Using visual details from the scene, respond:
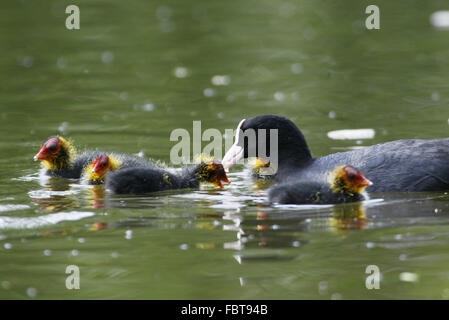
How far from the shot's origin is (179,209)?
8.14 m

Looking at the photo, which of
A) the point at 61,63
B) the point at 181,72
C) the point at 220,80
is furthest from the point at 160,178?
the point at 61,63

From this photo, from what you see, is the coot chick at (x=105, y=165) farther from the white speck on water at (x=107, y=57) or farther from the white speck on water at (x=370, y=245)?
the white speck on water at (x=107, y=57)

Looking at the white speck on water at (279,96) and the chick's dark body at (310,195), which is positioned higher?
the white speck on water at (279,96)

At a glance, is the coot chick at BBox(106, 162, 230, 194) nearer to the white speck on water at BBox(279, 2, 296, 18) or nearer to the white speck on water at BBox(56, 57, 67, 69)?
the white speck on water at BBox(56, 57, 67, 69)

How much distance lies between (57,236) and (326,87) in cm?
739

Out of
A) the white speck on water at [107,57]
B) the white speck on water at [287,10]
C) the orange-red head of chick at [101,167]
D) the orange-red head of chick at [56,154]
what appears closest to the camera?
the orange-red head of chick at [101,167]

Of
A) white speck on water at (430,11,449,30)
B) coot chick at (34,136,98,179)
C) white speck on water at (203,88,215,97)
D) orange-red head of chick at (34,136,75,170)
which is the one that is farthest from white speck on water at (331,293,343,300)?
white speck on water at (430,11,449,30)

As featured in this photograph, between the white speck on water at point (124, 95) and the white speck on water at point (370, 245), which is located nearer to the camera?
the white speck on water at point (370, 245)

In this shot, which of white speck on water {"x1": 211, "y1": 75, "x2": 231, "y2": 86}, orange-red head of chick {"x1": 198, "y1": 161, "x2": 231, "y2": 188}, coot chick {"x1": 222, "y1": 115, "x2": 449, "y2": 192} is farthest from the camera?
white speck on water {"x1": 211, "y1": 75, "x2": 231, "y2": 86}

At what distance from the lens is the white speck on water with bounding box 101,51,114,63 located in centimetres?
1628

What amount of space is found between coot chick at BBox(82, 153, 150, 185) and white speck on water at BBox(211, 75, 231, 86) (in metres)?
4.95

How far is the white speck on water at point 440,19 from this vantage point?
18.0 m

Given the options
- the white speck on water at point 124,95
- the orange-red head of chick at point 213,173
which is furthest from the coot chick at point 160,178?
the white speck on water at point 124,95

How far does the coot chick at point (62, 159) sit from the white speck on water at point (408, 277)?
4428mm
